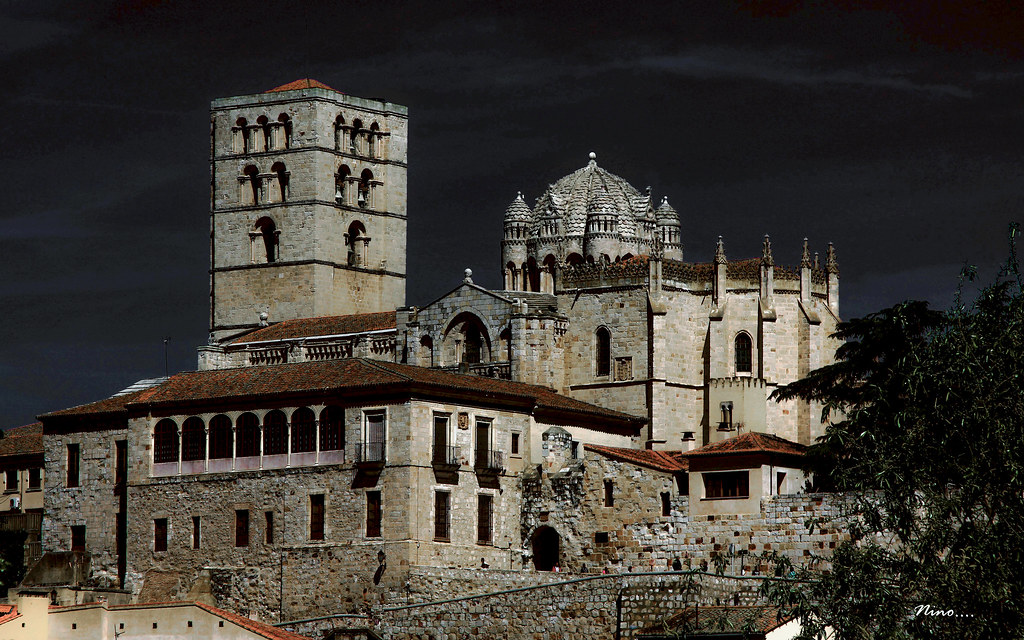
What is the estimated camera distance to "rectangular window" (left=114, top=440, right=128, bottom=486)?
253ft

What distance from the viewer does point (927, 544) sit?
40.8 metres

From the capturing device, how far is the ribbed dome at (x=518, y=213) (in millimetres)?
100500

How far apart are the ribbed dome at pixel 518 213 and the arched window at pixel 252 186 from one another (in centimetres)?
1170

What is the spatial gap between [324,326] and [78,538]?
54.1 ft

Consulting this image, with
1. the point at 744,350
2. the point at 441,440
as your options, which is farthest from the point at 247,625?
the point at 744,350

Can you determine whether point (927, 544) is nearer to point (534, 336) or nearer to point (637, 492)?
point (637, 492)

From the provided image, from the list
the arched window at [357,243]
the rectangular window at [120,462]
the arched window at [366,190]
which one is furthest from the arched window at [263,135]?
the rectangular window at [120,462]

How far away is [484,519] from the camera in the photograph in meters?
70.9

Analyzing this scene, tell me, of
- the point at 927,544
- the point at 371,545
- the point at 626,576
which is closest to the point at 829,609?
the point at 927,544

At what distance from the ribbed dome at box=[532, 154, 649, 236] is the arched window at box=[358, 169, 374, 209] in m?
8.03

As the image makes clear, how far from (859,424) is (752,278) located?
3781 cm

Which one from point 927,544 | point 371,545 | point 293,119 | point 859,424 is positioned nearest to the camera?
point 927,544

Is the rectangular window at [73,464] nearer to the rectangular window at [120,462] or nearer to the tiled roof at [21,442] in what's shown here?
the rectangular window at [120,462]

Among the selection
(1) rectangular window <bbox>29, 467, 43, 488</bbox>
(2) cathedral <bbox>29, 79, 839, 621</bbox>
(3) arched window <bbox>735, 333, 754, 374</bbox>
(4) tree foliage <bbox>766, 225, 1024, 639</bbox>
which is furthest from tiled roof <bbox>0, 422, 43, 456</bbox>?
(4) tree foliage <bbox>766, 225, 1024, 639</bbox>
